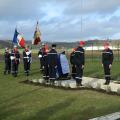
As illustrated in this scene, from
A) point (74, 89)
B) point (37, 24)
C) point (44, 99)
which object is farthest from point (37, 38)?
point (44, 99)

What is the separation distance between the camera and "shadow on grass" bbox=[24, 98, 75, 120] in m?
13.2

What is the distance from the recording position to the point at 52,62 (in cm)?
2181

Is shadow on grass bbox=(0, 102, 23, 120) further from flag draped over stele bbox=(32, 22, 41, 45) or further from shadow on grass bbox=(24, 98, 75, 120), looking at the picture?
flag draped over stele bbox=(32, 22, 41, 45)

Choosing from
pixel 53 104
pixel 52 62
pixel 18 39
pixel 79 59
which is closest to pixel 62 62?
pixel 52 62

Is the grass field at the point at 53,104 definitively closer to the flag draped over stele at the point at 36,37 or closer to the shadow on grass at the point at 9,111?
the shadow on grass at the point at 9,111

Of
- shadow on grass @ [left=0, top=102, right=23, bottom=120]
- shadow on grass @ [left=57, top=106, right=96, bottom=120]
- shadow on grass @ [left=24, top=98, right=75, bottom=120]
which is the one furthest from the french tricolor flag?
shadow on grass @ [left=57, top=106, right=96, bottom=120]

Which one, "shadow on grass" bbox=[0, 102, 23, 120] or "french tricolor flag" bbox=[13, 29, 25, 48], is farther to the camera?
"french tricolor flag" bbox=[13, 29, 25, 48]

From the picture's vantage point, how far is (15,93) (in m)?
18.9

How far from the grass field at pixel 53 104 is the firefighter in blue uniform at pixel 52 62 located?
1951mm

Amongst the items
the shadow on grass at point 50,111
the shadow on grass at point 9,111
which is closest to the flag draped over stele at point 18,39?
the shadow on grass at point 50,111

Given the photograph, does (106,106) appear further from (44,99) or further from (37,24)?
(37,24)

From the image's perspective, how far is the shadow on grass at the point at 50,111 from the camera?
43.2ft

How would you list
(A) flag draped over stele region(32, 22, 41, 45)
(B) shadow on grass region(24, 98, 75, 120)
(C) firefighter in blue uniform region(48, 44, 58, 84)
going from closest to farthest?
1. (B) shadow on grass region(24, 98, 75, 120)
2. (C) firefighter in blue uniform region(48, 44, 58, 84)
3. (A) flag draped over stele region(32, 22, 41, 45)

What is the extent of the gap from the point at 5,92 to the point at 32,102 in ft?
11.5
